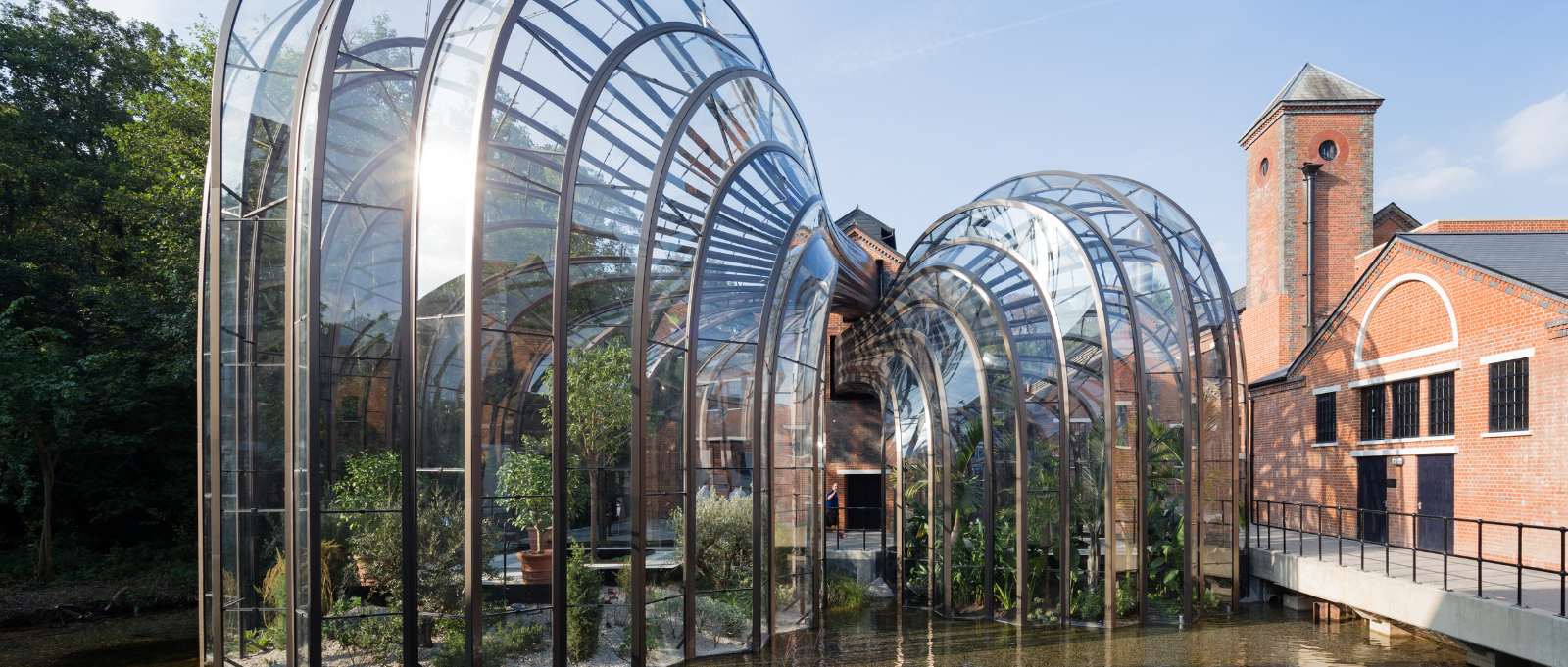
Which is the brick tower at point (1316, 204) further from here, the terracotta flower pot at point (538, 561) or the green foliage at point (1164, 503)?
the terracotta flower pot at point (538, 561)

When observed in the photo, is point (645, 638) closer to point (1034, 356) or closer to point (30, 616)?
point (1034, 356)

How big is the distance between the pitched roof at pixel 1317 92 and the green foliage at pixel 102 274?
1186 inches

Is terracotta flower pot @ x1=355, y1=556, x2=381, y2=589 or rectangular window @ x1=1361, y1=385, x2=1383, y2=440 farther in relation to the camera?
rectangular window @ x1=1361, y1=385, x2=1383, y2=440

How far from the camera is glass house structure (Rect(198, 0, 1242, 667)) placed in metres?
8.61

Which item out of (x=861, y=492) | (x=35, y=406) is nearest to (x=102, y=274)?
(x=35, y=406)

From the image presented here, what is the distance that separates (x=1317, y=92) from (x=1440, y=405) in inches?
642

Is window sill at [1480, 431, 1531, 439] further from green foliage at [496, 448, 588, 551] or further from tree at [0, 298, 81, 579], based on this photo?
tree at [0, 298, 81, 579]

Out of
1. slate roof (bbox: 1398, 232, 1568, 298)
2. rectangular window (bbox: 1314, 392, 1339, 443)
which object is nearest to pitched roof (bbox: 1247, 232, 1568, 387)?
slate roof (bbox: 1398, 232, 1568, 298)

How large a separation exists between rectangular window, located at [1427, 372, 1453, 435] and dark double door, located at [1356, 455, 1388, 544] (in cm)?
163

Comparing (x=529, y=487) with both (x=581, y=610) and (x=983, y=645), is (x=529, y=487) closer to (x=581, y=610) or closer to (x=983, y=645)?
(x=581, y=610)

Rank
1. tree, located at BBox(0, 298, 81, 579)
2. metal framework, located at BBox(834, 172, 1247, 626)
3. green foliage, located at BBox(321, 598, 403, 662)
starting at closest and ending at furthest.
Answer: green foliage, located at BBox(321, 598, 403, 662) → metal framework, located at BBox(834, 172, 1247, 626) → tree, located at BBox(0, 298, 81, 579)

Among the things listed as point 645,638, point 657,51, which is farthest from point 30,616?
point 657,51

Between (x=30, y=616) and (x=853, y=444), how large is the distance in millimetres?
18440

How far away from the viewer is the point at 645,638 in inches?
403
